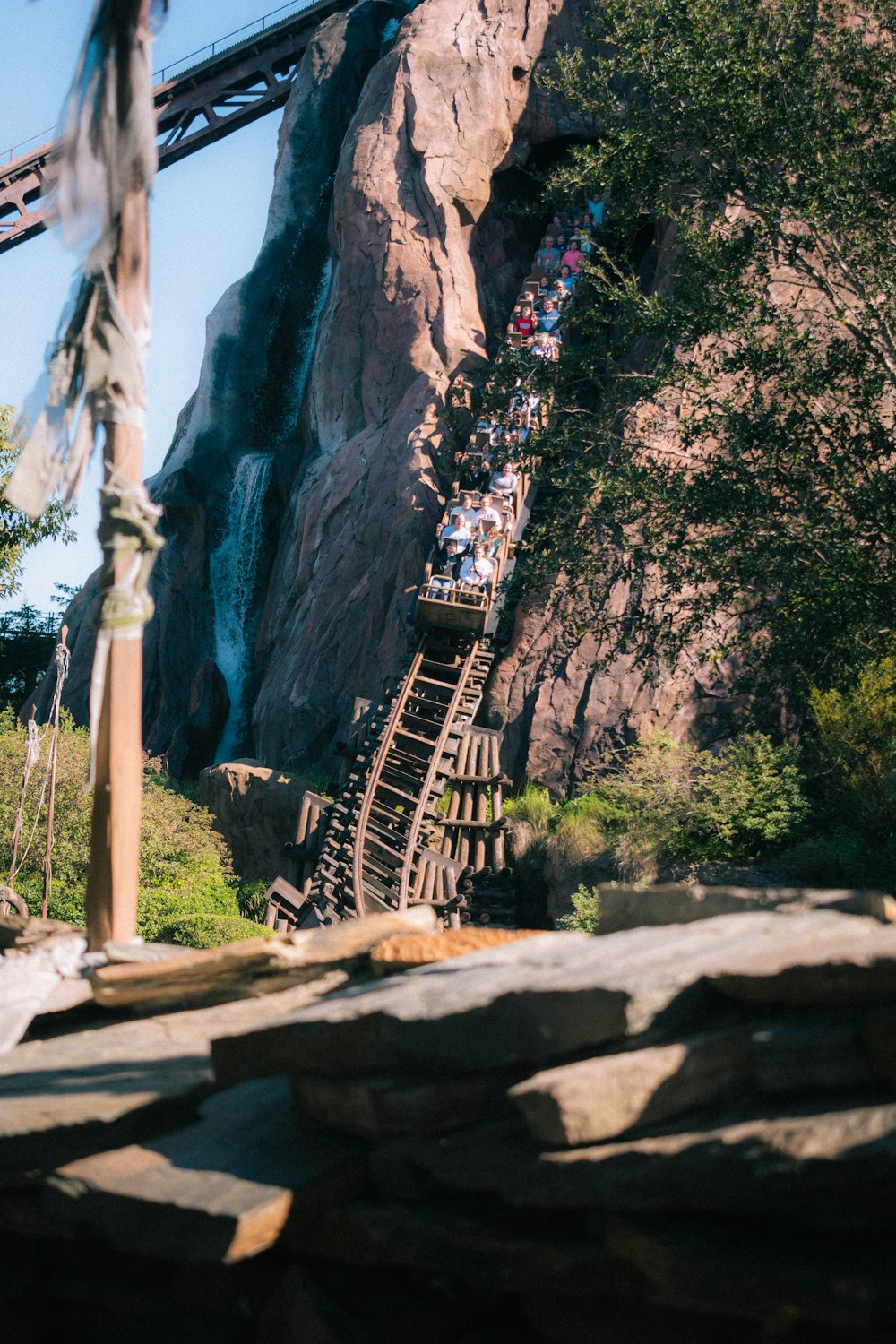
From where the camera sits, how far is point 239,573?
1127 inches

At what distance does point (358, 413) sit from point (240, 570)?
17.7ft

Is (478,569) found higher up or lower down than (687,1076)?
higher up

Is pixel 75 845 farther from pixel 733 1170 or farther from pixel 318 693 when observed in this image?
pixel 733 1170

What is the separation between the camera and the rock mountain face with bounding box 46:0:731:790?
2094 cm

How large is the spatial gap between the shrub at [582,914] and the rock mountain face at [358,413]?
12.0ft

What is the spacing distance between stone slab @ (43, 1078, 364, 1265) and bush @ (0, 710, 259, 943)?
43.5ft

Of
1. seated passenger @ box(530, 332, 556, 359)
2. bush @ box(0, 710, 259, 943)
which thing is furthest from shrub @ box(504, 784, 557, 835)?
seated passenger @ box(530, 332, 556, 359)

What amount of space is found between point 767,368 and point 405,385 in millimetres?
14048

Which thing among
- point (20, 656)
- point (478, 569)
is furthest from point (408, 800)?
point (20, 656)

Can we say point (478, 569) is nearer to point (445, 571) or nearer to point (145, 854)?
point (445, 571)

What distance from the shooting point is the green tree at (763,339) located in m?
10.1

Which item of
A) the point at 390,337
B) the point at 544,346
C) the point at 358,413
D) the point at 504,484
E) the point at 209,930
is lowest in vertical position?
the point at 209,930

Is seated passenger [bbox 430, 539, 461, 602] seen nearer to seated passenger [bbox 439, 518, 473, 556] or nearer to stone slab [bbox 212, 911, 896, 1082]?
seated passenger [bbox 439, 518, 473, 556]

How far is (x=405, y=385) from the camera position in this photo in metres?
24.2
